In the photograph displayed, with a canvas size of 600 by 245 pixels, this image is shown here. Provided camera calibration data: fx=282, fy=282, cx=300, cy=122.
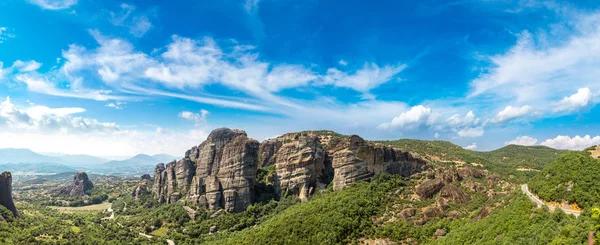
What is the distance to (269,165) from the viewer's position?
330ft

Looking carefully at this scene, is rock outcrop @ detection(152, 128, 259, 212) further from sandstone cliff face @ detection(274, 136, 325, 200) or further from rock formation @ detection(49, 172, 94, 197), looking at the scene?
rock formation @ detection(49, 172, 94, 197)

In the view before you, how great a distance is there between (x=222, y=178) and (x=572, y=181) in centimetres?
7187

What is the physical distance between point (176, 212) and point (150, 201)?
3053 cm

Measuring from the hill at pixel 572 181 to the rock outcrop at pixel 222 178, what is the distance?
61918 mm

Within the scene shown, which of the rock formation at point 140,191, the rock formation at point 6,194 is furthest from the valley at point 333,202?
the rock formation at point 140,191

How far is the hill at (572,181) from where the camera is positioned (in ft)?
101

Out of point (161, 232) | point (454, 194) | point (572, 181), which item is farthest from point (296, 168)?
point (572, 181)

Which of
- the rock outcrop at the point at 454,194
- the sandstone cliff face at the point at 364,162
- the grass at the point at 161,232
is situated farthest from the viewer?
the grass at the point at 161,232

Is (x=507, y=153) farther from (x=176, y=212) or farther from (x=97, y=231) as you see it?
(x=97, y=231)

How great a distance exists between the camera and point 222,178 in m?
79.8

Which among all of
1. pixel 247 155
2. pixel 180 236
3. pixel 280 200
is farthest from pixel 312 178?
pixel 180 236

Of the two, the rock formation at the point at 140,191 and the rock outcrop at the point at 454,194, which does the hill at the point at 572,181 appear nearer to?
the rock outcrop at the point at 454,194

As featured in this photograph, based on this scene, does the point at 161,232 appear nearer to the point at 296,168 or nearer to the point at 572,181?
the point at 296,168

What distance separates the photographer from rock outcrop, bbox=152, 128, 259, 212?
76.6 meters
